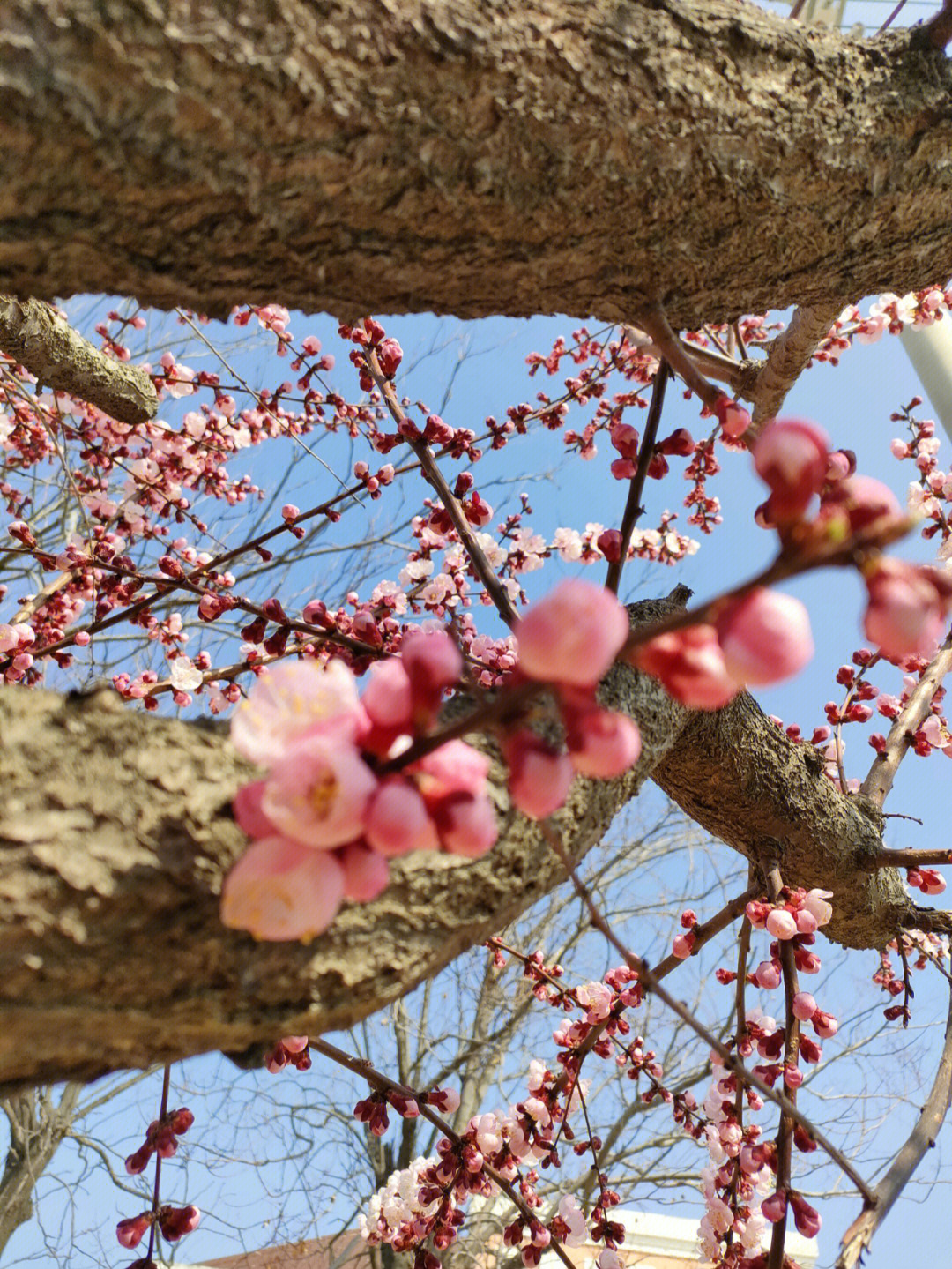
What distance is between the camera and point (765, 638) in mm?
516

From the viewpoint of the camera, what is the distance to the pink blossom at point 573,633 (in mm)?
486

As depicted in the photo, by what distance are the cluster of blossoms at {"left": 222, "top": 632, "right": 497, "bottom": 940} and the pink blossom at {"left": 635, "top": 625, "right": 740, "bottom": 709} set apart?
146 millimetres

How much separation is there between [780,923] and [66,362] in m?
2.48

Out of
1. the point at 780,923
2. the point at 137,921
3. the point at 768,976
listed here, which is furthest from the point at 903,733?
the point at 137,921

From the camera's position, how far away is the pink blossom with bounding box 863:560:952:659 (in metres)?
0.53

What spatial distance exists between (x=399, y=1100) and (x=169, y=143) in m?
2.00

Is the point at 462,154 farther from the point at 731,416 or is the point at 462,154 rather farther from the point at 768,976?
the point at 768,976

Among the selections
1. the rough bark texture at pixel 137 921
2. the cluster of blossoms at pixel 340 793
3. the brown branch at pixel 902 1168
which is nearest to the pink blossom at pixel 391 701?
the cluster of blossoms at pixel 340 793

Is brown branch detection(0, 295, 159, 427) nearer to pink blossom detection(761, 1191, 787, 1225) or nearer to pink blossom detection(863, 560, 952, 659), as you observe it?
pink blossom detection(863, 560, 952, 659)

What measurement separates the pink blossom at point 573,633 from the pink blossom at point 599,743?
56mm

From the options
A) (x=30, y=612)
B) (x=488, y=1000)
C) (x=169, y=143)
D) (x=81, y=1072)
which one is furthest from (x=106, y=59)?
(x=488, y=1000)

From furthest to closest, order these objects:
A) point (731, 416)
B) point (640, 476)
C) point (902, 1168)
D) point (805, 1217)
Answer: point (805, 1217) → point (902, 1168) → point (640, 476) → point (731, 416)

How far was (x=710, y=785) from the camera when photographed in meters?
1.89

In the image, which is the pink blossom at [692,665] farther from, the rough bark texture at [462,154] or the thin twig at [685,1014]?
the rough bark texture at [462,154]
